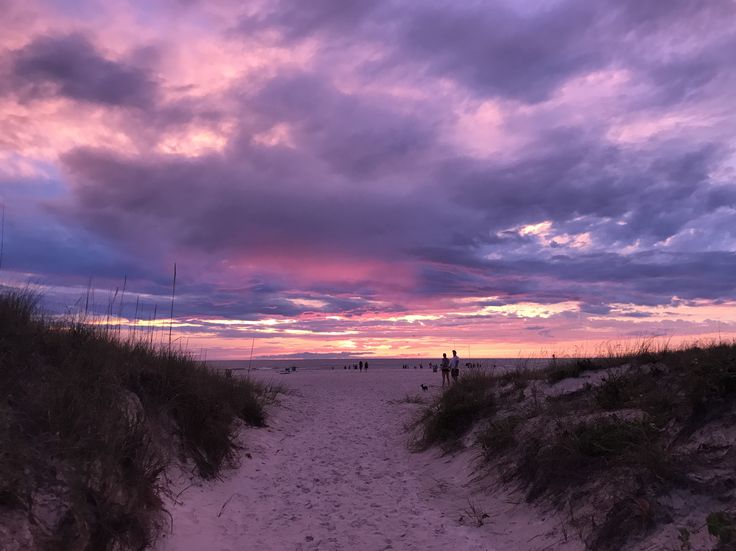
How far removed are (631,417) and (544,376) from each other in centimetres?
548

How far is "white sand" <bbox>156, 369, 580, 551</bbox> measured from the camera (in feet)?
22.4

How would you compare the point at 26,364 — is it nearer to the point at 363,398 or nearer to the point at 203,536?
the point at 203,536

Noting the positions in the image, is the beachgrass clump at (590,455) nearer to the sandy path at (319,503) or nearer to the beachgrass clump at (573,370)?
the sandy path at (319,503)

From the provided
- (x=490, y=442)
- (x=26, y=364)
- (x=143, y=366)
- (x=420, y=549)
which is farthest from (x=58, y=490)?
(x=490, y=442)

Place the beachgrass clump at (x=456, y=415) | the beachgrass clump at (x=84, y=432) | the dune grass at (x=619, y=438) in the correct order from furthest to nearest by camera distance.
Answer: the beachgrass clump at (x=456, y=415), the dune grass at (x=619, y=438), the beachgrass clump at (x=84, y=432)

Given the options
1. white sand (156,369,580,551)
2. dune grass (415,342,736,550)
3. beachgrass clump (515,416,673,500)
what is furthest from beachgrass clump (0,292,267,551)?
beachgrass clump (515,416,673,500)

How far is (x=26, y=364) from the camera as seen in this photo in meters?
6.57

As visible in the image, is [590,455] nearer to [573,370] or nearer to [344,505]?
[344,505]

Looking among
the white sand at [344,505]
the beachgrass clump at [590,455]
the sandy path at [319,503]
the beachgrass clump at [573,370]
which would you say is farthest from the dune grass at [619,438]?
the sandy path at [319,503]

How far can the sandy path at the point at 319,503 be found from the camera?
22.7 ft

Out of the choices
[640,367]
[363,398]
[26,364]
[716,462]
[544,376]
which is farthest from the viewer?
[363,398]

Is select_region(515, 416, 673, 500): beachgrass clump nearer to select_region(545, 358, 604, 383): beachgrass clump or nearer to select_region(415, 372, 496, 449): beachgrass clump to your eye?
select_region(415, 372, 496, 449): beachgrass clump

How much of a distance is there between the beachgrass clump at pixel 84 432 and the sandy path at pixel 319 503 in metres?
0.84

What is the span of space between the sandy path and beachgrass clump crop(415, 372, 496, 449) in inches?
29.4
